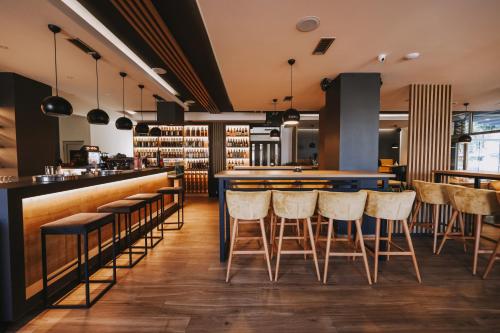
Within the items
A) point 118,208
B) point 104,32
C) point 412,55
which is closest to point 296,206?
point 118,208

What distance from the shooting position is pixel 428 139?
4.34 metres

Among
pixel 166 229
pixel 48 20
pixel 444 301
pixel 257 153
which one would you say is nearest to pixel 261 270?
pixel 444 301

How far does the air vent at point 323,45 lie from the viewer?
9.43 feet

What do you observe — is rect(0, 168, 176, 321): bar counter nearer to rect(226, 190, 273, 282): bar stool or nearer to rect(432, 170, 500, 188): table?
rect(226, 190, 273, 282): bar stool

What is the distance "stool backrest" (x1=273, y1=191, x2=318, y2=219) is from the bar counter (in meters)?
2.26

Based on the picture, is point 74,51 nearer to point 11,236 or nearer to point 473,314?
point 11,236

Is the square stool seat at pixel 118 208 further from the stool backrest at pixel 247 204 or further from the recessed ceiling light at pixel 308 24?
the recessed ceiling light at pixel 308 24

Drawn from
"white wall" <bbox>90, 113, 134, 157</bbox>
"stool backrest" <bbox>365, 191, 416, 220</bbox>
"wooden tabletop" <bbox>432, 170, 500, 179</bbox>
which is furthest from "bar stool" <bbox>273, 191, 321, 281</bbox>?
"white wall" <bbox>90, 113, 134, 157</bbox>

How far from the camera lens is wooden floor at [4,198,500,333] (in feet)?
6.33

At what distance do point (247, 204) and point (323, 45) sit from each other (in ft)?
7.55

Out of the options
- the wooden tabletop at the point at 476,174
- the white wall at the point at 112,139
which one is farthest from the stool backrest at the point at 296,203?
the white wall at the point at 112,139

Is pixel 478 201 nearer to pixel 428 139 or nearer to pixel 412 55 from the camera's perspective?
pixel 428 139

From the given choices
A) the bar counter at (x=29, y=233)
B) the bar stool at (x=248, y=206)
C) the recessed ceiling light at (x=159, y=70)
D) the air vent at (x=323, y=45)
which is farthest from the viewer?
the recessed ceiling light at (x=159, y=70)

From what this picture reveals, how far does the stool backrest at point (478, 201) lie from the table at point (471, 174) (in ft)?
2.18
